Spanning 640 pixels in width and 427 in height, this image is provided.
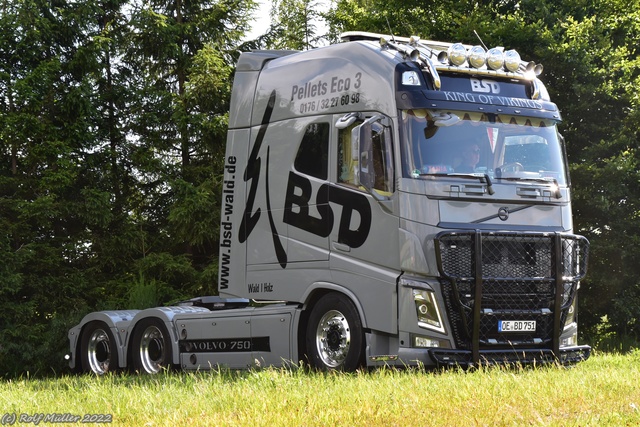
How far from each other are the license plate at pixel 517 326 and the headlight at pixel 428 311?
0.80 m

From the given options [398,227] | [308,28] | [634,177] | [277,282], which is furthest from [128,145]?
[398,227]

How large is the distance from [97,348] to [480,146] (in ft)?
25.0

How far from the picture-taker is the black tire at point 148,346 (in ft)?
45.5

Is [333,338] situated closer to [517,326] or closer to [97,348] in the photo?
[517,326]

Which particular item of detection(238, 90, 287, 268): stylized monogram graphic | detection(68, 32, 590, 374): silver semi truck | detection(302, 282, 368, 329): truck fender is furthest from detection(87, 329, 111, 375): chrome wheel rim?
detection(302, 282, 368, 329): truck fender

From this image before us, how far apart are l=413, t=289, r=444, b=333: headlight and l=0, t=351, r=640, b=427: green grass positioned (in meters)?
0.52

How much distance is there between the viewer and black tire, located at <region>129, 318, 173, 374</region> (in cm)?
1387

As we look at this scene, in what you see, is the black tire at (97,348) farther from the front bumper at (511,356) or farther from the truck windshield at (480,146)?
the truck windshield at (480,146)

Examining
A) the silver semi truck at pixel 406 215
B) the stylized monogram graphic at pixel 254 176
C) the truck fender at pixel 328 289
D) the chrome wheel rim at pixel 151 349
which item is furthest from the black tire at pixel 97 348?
the truck fender at pixel 328 289

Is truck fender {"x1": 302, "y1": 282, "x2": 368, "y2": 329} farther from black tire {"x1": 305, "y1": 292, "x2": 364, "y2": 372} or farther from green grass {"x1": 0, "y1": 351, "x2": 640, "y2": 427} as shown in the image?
green grass {"x1": 0, "y1": 351, "x2": 640, "y2": 427}

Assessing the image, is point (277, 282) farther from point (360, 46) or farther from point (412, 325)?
point (360, 46)

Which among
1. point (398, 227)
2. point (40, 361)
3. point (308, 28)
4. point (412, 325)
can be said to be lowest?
point (40, 361)

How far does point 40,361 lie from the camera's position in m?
22.2

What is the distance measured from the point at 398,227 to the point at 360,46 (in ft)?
7.49
